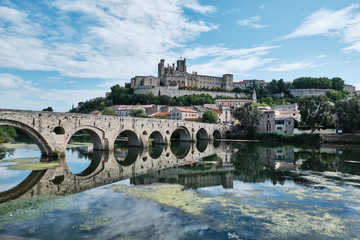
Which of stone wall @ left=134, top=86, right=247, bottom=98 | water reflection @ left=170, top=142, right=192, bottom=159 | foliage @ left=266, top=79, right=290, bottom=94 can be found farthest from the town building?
water reflection @ left=170, top=142, right=192, bottom=159

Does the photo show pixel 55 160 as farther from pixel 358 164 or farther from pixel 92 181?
pixel 358 164

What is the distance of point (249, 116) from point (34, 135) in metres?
43.7

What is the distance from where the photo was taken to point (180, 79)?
11169 centimetres

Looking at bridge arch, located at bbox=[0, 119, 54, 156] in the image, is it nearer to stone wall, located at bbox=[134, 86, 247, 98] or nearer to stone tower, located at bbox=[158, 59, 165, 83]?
stone wall, located at bbox=[134, 86, 247, 98]

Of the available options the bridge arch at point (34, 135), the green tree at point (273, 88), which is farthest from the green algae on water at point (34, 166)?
the green tree at point (273, 88)

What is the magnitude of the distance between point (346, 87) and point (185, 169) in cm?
13075

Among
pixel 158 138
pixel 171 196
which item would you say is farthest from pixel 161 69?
pixel 171 196

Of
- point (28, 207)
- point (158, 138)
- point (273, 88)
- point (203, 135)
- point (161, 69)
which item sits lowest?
point (28, 207)

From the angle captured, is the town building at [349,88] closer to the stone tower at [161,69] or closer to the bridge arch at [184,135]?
the stone tower at [161,69]

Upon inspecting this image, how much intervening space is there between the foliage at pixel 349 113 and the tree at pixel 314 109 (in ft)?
6.61

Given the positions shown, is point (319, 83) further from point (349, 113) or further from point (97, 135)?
point (97, 135)

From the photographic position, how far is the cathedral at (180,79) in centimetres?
10681

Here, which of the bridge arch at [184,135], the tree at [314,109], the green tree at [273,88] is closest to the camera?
the bridge arch at [184,135]

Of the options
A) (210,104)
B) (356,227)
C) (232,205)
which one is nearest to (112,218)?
(232,205)
